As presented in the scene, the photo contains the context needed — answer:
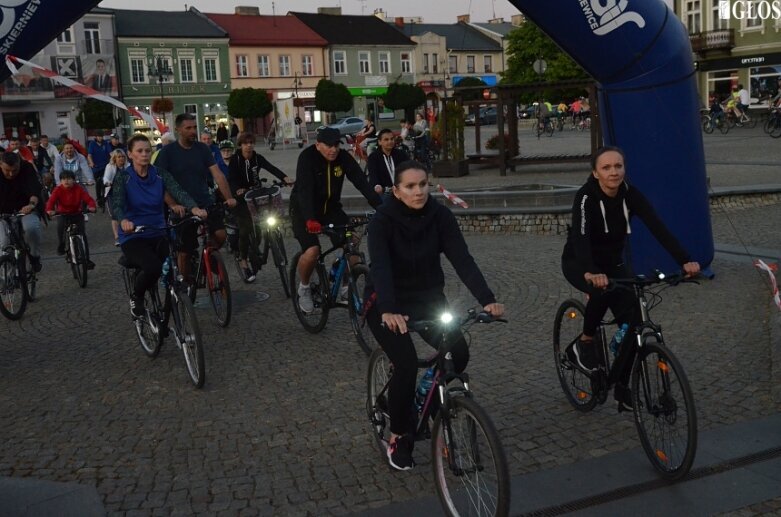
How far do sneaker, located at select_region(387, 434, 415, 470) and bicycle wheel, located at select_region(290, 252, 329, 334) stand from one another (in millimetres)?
3487

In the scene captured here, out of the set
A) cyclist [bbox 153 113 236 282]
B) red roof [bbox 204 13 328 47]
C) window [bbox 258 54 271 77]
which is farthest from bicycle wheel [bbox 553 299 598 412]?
window [bbox 258 54 271 77]

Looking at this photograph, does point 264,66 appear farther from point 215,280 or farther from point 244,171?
point 215,280

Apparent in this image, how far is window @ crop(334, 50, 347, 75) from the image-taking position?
2931 inches

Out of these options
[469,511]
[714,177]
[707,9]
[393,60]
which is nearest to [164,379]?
[469,511]

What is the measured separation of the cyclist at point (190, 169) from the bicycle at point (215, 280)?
149 millimetres

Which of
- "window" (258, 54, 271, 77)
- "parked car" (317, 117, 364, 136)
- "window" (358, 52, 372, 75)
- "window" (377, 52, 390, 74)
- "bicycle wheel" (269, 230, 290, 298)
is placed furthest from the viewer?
"window" (377, 52, 390, 74)

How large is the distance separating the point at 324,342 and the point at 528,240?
19.9ft

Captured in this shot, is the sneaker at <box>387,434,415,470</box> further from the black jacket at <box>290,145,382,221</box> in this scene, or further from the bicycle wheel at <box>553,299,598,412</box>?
the black jacket at <box>290,145,382,221</box>

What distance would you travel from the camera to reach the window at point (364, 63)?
75.9 meters

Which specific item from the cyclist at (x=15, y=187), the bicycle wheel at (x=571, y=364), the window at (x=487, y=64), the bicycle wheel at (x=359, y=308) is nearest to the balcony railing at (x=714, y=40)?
the window at (x=487, y=64)

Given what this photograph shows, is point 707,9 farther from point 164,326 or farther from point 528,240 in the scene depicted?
point 164,326

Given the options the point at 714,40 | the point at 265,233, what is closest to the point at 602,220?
the point at 265,233

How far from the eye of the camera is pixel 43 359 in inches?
301

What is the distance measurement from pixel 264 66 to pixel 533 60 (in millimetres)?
21797
